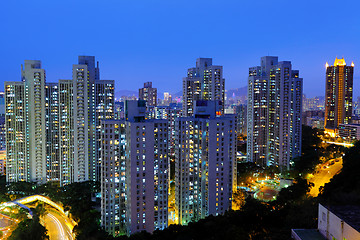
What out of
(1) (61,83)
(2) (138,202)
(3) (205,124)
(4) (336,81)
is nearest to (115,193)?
(2) (138,202)

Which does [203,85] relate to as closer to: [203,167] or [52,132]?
[52,132]

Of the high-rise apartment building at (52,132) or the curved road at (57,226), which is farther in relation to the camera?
the high-rise apartment building at (52,132)

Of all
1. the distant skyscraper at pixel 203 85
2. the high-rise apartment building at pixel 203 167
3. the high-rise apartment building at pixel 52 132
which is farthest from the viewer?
the distant skyscraper at pixel 203 85

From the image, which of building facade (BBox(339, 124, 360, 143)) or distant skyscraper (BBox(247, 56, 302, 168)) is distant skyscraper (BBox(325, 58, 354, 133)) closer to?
building facade (BBox(339, 124, 360, 143))

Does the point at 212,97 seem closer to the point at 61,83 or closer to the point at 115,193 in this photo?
the point at 61,83

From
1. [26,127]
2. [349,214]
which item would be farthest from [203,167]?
[26,127]

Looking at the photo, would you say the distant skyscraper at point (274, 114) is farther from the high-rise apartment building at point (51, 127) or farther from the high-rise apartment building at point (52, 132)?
the high-rise apartment building at point (52, 132)


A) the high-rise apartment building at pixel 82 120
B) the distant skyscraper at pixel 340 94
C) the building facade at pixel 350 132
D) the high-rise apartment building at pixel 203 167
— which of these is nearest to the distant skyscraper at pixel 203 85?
the high-rise apartment building at pixel 82 120
